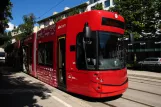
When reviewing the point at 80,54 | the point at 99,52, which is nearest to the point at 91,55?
the point at 99,52

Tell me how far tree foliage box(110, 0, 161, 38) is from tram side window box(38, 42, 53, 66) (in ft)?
59.8

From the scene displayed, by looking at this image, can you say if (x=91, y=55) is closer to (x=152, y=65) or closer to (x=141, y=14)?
(x=152, y=65)

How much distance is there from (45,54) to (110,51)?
15.7ft

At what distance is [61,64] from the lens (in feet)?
35.2

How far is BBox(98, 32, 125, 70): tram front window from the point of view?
8.83m

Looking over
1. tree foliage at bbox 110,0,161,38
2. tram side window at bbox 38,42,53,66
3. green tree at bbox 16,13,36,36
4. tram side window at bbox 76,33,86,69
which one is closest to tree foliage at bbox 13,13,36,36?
green tree at bbox 16,13,36,36

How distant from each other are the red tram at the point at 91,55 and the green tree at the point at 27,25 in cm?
5148

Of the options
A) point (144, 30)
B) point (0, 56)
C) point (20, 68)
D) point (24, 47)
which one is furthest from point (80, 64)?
point (0, 56)

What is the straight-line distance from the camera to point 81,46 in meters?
9.20

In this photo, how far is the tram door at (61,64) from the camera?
34.5ft

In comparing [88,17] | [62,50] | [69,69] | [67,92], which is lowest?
[67,92]

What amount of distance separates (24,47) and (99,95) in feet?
39.3

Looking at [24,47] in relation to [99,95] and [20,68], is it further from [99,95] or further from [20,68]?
[99,95]

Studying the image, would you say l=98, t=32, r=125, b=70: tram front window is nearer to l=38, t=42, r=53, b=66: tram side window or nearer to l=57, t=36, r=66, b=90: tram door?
l=57, t=36, r=66, b=90: tram door
